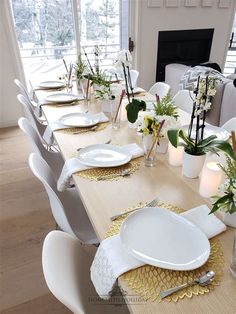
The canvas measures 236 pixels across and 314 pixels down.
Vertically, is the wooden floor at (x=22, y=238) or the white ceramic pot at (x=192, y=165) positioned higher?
the white ceramic pot at (x=192, y=165)

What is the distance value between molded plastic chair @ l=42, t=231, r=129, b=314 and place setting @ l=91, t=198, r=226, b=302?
0.08 m

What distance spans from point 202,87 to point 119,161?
1.64 feet

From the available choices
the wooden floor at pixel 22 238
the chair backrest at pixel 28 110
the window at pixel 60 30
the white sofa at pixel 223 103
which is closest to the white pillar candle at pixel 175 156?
the wooden floor at pixel 22 238

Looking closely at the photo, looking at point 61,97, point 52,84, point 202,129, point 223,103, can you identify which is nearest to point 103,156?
point 202,129

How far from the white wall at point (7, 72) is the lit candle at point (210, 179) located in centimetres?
318

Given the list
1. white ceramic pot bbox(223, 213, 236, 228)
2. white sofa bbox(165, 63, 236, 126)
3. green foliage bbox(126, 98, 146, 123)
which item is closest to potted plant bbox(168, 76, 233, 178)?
white ceramic pot bbox(223, 213, 236, 228)

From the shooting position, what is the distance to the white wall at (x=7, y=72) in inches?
122

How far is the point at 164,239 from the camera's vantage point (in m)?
0.77

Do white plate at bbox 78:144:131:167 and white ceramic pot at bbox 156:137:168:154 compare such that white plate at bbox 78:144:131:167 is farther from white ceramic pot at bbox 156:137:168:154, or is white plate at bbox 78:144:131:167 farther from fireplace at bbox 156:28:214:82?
fireplace at bbox 156:28:214:82

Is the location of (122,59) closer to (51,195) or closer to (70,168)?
(70,168)

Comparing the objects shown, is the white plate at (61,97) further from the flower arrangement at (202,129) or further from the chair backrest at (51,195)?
the flower arrangement at (202,129)

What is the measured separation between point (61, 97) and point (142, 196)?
1487mm

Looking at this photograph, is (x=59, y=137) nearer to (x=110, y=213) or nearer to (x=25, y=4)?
(x=110, y=213)

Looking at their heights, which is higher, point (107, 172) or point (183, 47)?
point (183, 47)
